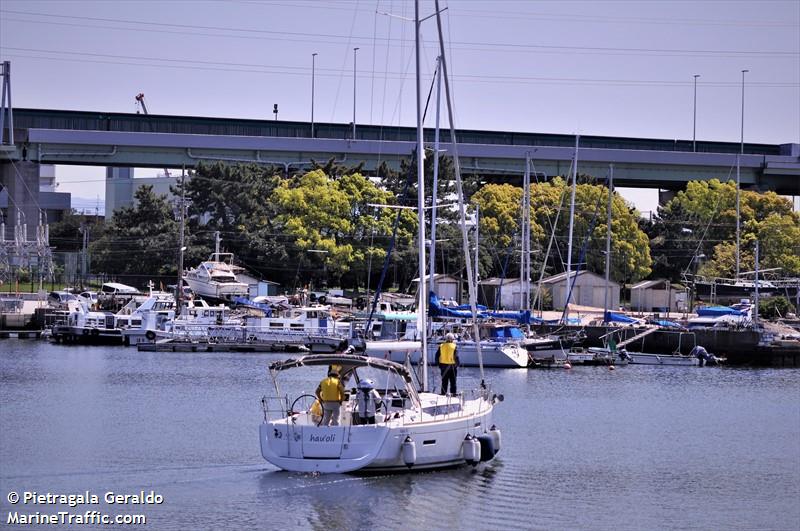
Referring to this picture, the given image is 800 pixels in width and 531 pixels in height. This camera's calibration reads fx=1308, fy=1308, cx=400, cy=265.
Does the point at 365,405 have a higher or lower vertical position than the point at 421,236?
lower

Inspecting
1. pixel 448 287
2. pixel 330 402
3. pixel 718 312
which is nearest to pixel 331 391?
pixel 330 402

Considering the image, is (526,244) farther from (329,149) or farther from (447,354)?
(447,354)

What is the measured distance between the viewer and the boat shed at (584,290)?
103 metres

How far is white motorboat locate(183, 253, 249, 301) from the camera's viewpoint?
98.1 m

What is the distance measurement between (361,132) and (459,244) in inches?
1153

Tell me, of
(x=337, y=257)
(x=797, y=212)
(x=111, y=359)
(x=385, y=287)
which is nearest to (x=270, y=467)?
(x=111, y=359)

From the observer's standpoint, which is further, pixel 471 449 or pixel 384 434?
pixel 471 449

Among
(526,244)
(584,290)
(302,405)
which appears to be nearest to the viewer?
(302,405)

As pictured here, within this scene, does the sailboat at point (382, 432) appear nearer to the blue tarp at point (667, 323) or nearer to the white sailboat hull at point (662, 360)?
the white sailboat hull at point (662, 360)

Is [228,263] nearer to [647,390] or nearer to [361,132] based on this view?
[361,132]

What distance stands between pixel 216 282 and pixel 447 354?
61370 millimetres

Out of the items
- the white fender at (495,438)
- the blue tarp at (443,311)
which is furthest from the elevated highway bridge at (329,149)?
the white fender at (495,438)

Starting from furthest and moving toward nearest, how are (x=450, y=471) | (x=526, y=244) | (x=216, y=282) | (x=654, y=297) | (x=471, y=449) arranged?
(x=654, y=297) → (x=216, y=282) → (x=526, y=244) → (x=450, y=471) → (x=471, y=449)

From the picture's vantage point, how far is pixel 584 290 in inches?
4124
